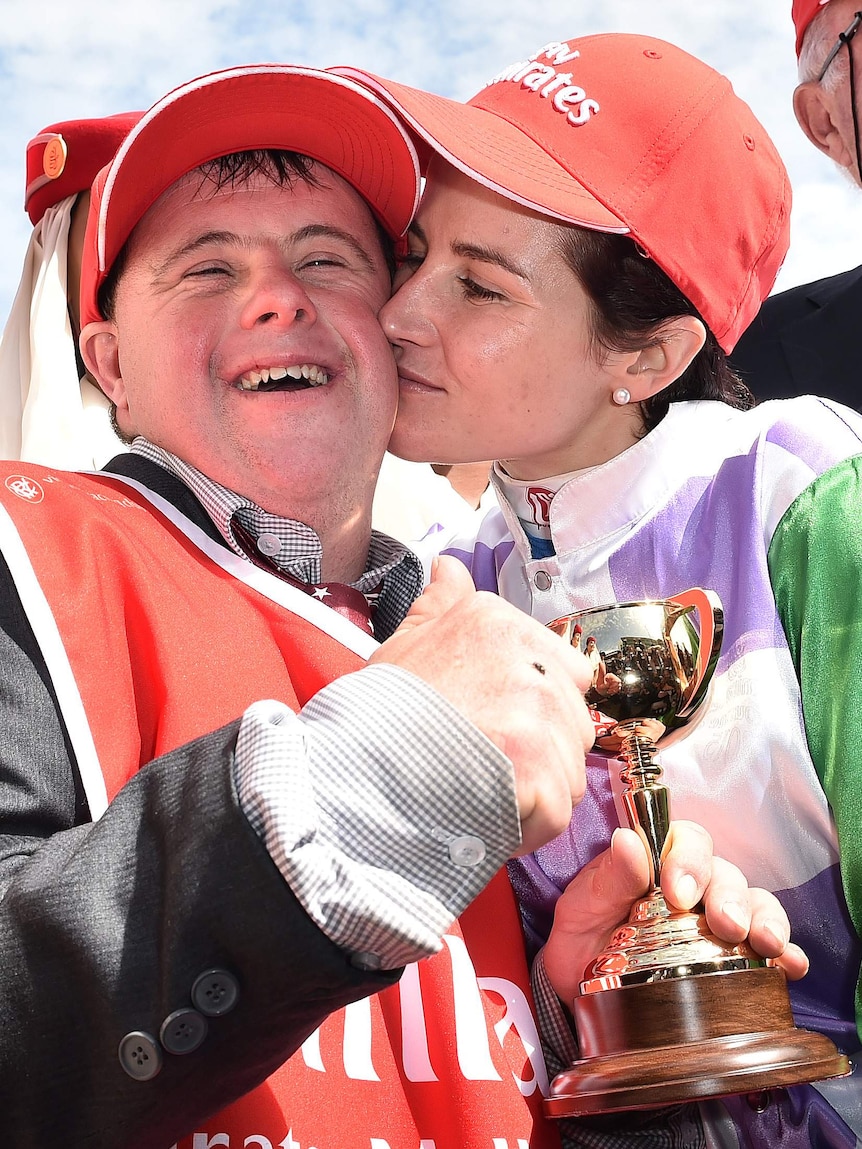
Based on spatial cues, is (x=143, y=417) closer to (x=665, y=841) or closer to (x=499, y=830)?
(x=665, y=841)

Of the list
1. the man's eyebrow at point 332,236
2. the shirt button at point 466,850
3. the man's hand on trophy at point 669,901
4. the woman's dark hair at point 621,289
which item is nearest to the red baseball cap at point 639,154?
the woman's dark hair at point 621,289

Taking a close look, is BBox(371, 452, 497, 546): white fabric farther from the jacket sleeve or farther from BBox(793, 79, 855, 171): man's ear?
the jacket sleeve

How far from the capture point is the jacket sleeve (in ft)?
3.36

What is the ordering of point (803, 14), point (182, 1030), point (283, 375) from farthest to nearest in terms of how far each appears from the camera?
point (803, 14) < point (283, 375) < point (182, 1030)

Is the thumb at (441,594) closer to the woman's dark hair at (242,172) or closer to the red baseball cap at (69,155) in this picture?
the woman's dark hair at (242,172)

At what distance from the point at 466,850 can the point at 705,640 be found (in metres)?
0.68

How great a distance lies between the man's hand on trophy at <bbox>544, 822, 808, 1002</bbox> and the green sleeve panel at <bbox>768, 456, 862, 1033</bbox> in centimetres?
15

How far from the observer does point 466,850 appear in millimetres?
1062

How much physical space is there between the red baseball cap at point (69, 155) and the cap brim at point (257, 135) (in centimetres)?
120

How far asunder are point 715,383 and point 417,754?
162 centimetres

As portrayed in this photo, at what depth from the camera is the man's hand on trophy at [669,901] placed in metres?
1.59

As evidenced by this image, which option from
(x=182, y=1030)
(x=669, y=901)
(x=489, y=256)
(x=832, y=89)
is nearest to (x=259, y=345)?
(x=489, y=256)

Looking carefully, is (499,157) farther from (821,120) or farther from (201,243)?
(821,120)

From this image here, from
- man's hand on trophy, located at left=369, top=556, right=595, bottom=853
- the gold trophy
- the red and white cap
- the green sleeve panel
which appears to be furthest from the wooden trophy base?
the red and white cap
